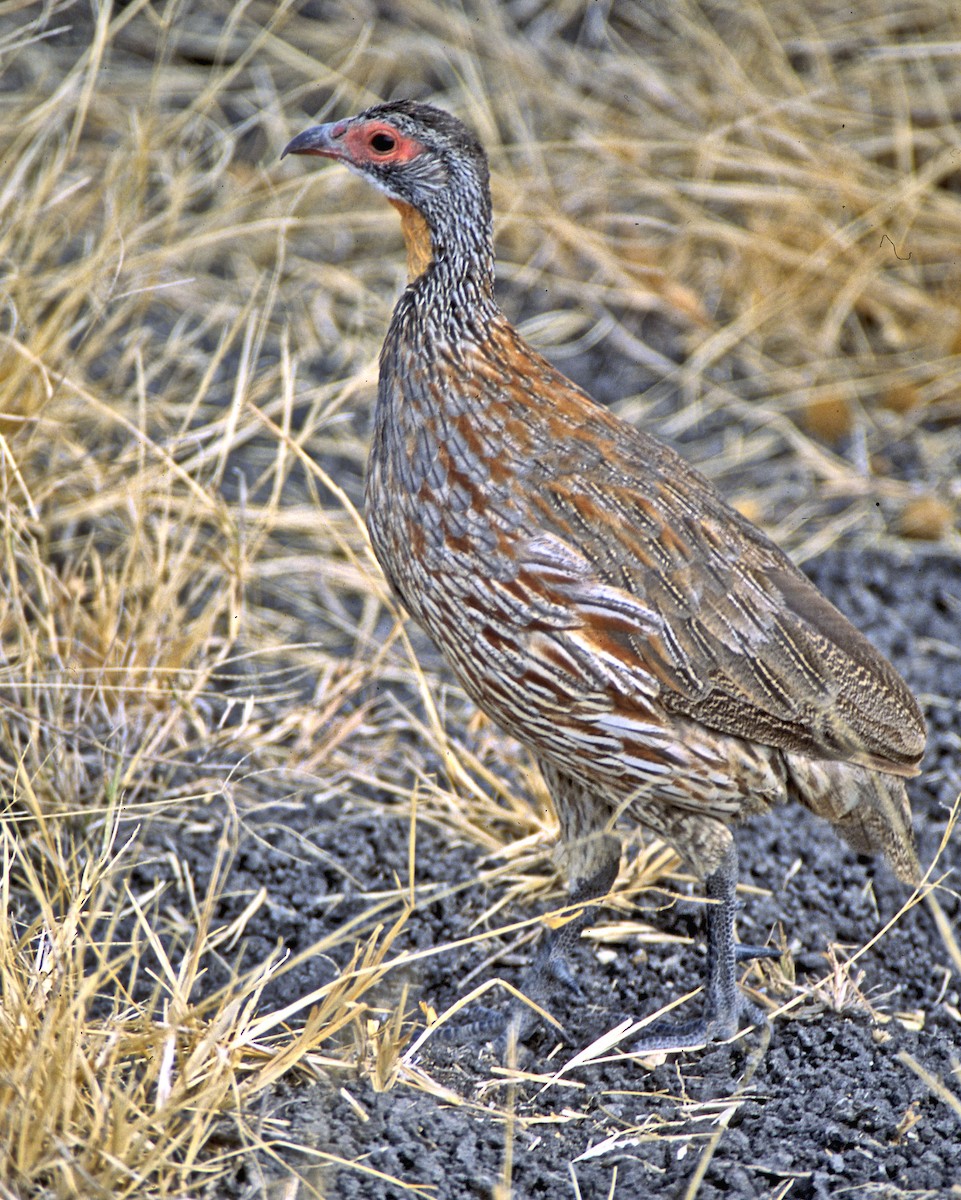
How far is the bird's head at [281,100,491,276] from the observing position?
138 inches

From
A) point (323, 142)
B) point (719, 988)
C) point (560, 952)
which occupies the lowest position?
point (560, 952)

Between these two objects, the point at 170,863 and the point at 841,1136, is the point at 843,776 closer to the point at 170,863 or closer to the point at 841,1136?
the point at 841,1136

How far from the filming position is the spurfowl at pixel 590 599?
324 cm

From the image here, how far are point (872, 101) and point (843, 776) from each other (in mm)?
4061

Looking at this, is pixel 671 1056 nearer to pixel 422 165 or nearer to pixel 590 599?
pixel 590 599

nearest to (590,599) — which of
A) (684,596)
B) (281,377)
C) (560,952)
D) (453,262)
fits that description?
(684,596)

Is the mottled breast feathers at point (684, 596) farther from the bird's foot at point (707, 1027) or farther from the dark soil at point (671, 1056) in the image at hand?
the bird's foot at point (707, 1027)

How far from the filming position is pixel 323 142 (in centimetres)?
359

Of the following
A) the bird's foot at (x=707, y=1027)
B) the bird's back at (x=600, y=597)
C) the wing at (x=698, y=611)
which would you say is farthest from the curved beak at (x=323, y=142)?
the bird's foot at (x=707, y=1027)

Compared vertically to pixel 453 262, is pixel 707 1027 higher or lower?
lower

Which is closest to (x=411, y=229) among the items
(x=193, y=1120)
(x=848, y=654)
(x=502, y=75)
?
(x=848, y=654)

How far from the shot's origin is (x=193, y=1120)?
262cm

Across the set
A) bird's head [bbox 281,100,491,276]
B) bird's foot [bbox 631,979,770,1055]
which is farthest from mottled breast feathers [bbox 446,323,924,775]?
bird's foot [bbox 631,979,770,1055]

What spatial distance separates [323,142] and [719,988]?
218cm
